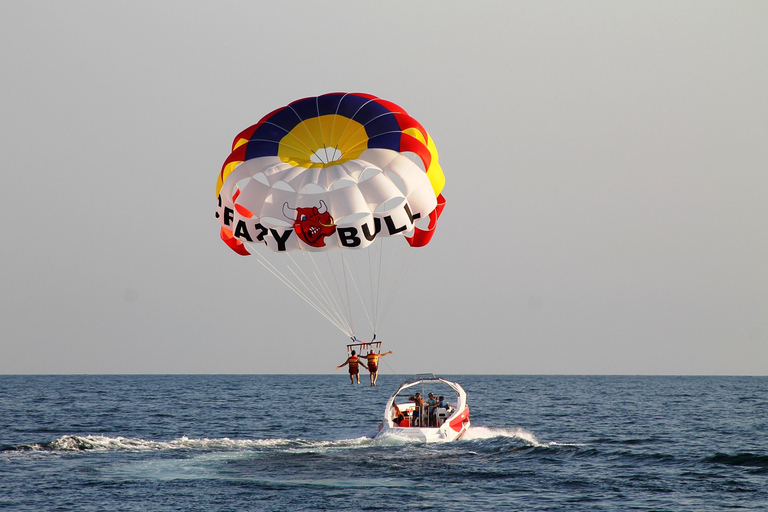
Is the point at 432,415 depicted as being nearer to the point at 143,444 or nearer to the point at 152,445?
the point at 152,445

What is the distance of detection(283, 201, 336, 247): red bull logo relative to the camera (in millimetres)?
20719

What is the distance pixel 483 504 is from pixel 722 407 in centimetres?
4060

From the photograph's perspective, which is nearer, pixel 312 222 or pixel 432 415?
pixel 312 222

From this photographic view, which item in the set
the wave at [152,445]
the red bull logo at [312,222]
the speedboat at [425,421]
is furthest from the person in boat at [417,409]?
the red bull logo at [312,222]

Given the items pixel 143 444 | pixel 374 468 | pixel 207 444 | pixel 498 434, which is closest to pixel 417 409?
pixel 374 468

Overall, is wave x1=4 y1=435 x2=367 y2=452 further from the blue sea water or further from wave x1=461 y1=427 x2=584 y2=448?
wave x1=461 y1=427 x2=584 y2=448

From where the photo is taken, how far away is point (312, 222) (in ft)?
68.4

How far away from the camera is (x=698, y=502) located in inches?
718

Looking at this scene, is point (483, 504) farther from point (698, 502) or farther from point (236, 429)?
point (236, 429)

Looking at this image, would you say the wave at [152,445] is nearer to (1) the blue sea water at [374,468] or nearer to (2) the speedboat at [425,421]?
(1) the blue sea water at [374,468]

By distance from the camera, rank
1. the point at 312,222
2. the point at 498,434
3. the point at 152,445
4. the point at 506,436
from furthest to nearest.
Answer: the point at 498,434 < the point at 506,436 < the point at 152,445 < the point at 312,222

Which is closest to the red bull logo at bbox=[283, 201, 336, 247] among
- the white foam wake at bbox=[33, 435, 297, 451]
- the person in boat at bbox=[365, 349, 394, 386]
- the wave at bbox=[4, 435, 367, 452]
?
the person in boat at bbox=[365, 349, 394, 386]

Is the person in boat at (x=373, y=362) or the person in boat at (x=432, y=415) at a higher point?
the person in boat at (x=373, y=362)

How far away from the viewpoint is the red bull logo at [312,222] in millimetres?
20719
